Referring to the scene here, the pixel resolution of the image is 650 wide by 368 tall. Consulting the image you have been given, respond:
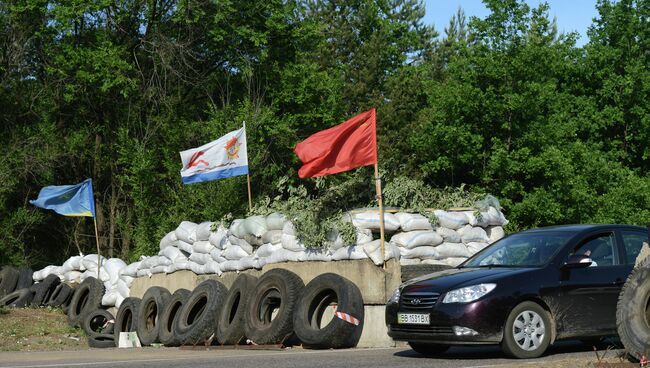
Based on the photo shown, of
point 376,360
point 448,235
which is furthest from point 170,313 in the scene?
point 376,360

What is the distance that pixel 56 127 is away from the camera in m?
38.4

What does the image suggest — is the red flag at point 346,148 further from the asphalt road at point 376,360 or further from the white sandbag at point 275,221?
the asphalt road at point 376,360

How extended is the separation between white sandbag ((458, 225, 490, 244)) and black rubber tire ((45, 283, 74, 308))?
14602mm

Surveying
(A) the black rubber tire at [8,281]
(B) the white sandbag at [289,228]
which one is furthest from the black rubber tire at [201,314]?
(A) the black rubber tire at [8,281]

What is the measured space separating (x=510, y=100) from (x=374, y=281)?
20453 millimetres

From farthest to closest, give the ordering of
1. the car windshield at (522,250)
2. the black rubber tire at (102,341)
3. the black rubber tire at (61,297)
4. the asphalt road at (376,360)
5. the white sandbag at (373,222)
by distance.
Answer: the black rubber tire at (61,297) → the black rubber tire at (102,341) → the white sandbag at (373,222) → the car windshield at (522,250) → the asphalt road at (376,360)

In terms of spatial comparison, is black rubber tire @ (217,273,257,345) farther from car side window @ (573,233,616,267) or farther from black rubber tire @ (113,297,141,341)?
car side window @ (573,233,616,267)

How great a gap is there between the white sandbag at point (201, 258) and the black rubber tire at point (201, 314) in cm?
135

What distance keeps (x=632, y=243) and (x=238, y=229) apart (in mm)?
8125

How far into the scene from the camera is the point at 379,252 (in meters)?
14.9

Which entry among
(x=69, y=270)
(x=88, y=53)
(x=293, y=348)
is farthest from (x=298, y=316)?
(x=88, y=53)

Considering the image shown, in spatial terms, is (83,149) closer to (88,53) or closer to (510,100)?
(88,53)

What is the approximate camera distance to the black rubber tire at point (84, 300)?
24.3 metres

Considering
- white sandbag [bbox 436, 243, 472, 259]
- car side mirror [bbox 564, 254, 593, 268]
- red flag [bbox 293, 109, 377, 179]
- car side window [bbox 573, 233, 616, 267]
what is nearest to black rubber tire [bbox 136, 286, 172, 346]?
red flag [bbox 293, 109, 377, 179]
